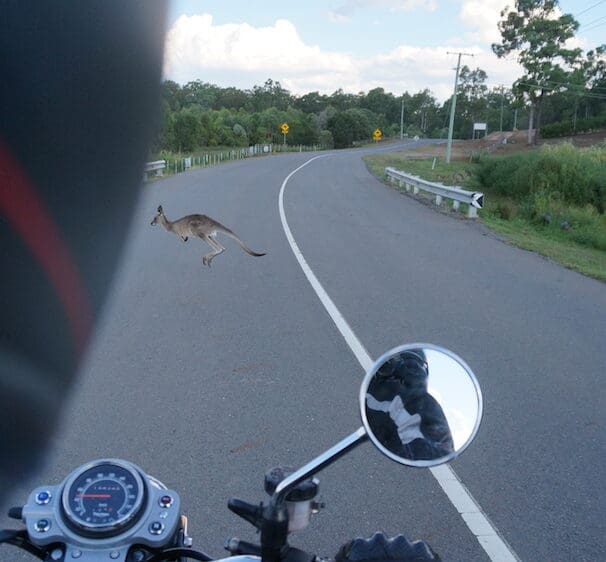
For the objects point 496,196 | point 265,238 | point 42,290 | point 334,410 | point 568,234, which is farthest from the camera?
point 496,196

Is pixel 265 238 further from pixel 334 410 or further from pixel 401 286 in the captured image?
pixel 334 410

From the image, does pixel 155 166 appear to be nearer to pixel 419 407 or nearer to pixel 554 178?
pixel 419 407

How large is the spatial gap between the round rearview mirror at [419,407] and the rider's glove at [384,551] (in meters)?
0.17

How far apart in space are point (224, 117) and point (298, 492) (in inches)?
2701

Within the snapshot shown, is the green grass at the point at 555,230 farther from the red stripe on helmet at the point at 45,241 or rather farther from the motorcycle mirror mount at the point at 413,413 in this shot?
the motorcycle mirror mount at the point at 413,413

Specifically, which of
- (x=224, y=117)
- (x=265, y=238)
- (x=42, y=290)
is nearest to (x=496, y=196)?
(x=265, y=238)

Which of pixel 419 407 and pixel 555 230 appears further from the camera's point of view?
pixel 555 230

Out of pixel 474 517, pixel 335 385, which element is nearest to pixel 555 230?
pixel 335 385

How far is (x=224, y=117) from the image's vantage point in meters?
67.4

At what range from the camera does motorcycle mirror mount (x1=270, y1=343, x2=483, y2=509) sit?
1442 millimetres

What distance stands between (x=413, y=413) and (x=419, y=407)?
0.02 m

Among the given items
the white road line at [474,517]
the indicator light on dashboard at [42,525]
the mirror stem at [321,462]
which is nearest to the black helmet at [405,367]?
the mirror stem at [321,462]

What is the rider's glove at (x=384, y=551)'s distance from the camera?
141 cm

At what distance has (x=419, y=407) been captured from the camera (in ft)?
4.87
